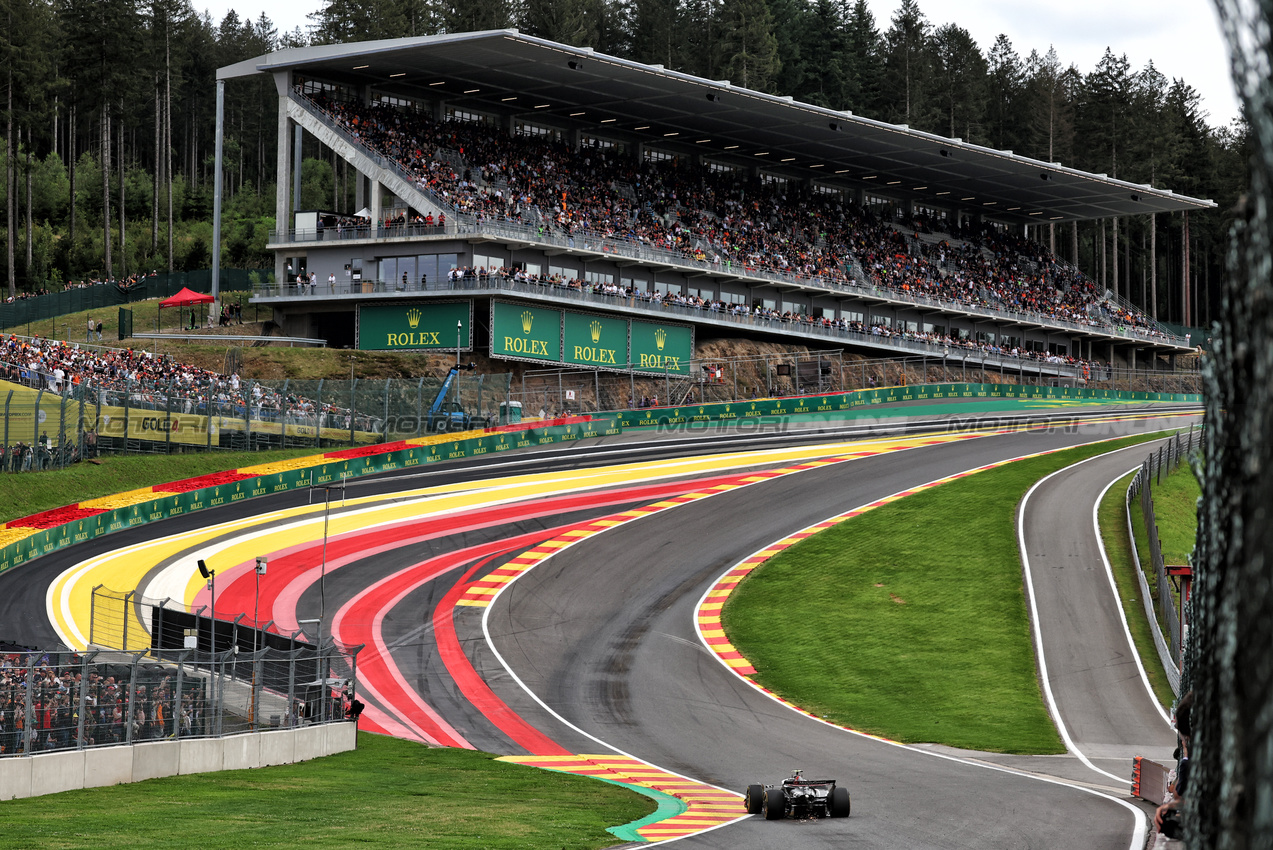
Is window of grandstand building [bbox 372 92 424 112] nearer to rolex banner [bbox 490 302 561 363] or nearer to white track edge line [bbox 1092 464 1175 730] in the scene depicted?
rolex banner [bbox 490 302 561 363]

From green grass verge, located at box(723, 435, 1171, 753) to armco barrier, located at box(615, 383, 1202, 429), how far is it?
13898 millimetres

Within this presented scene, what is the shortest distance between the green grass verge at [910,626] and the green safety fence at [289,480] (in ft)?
47.3

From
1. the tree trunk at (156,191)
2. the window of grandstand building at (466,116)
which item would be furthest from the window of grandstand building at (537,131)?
the tree trunk at (156,191)

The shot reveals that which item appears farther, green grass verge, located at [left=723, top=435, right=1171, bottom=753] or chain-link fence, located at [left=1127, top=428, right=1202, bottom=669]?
chain-link fence, located at [left=1127, top=428, right=1202, bottom=669]

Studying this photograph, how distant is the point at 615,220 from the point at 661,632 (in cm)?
3924

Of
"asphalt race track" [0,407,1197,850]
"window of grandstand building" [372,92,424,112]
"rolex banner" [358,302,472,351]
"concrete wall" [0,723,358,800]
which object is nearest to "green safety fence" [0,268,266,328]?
"rolex banner" [358,302,472,351]

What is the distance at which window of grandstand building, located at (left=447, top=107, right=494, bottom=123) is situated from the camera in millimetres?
68312

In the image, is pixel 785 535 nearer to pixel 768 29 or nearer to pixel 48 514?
pixel 48 514

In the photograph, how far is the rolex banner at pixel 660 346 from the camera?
64625 millimetres

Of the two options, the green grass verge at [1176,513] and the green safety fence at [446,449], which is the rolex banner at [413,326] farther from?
the green grass verge at [1176,513]

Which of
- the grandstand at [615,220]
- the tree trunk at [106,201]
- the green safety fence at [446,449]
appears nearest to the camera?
the green safety fence at [446,449]

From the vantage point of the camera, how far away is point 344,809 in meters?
15.2

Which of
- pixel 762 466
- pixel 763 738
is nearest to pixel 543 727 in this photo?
pixel 763 738

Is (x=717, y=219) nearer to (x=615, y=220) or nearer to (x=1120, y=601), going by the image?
(x=615, y=220)
